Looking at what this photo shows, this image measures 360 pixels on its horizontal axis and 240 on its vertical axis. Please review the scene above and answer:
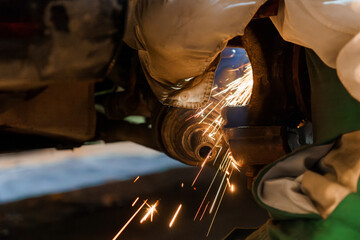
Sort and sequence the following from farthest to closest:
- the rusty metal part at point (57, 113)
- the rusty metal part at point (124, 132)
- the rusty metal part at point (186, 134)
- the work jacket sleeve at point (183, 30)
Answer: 1. the rusty metal part at point (124, 132)
2. the rusty metal part at point (186, 134)
3. the rusty metal part at point (57, 113)
4. the work jacket sleeve at point (183, 30)

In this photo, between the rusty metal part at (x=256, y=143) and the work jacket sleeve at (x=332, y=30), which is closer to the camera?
the work jacket sleeve at (x=332, y=30)

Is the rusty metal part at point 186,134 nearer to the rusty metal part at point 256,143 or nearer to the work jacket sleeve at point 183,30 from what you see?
the rusty metal part at point 256,143

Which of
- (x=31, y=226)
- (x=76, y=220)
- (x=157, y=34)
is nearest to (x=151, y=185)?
(x=76, y=220)

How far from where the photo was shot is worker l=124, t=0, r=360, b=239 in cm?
105

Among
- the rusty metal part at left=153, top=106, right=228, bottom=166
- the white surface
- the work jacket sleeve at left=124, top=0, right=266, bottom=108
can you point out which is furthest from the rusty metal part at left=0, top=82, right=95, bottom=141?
the white surface

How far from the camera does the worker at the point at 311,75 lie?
1048 mm

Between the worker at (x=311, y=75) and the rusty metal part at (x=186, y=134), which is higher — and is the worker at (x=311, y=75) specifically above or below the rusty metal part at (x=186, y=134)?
above

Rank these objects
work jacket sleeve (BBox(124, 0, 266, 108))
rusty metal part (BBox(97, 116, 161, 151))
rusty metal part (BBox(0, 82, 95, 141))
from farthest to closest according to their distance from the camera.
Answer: rusty metal part (BBox(97, 116, 161, 151)), rusty metal part (BBox(0, 82, 95, 141)), work jacket sleeve (BBox(124, 0, 266, 108))

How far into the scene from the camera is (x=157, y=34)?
4.41 feet

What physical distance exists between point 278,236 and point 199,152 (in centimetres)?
105

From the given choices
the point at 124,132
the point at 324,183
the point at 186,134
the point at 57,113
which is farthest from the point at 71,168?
the point at 324,183

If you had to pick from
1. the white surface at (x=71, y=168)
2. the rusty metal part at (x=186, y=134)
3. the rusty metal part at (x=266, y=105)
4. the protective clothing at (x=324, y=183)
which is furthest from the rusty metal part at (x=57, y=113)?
the white surface at (x=71, y=168)

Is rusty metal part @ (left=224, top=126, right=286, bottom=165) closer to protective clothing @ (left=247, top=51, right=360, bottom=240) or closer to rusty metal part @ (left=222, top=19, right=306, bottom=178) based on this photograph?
rusty metal part @ (left=222, top=19, right=306, bottom=178)

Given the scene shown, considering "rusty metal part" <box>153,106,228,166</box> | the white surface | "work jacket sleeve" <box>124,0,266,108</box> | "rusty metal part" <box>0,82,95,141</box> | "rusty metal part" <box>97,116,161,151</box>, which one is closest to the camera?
"work jacket sleeve" <box>124,0,266,108</box>
